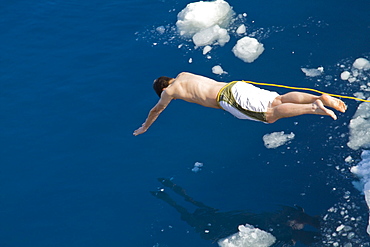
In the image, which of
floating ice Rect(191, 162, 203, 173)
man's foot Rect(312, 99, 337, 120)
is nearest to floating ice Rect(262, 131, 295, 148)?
floating ice Rect(191, 162, 203, 173)

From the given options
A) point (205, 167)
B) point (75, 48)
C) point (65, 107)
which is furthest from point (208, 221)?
point (75, 48)

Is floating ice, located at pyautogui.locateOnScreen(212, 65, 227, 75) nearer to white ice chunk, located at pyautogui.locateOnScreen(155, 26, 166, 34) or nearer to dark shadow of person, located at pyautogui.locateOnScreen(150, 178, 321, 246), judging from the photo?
white ice chunk, located at pyautogui.locateOnScreen(155, 26, 166, 34)

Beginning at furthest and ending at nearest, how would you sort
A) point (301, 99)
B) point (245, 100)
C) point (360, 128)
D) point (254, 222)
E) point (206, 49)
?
point (206, 49)
point (360, 128)
point (254, 222)
point (245, 100)
point (301, 99)

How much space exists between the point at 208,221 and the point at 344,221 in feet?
4.93

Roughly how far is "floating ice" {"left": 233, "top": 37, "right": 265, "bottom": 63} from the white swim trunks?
6.63 ft

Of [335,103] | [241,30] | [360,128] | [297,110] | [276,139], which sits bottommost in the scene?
[276,139]

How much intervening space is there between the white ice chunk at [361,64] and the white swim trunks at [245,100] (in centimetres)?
205

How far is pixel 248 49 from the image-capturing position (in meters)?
7.29

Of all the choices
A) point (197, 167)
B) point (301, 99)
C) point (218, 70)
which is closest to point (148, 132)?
point (197, 167)

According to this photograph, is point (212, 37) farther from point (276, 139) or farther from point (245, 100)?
point (245, 100)

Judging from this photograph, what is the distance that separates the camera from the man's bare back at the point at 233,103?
4.64m

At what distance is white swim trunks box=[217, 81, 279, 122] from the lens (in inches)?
201

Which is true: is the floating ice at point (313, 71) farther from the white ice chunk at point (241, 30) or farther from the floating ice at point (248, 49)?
the white ice chunk at point (241, 30)

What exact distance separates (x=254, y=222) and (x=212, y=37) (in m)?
3.41
